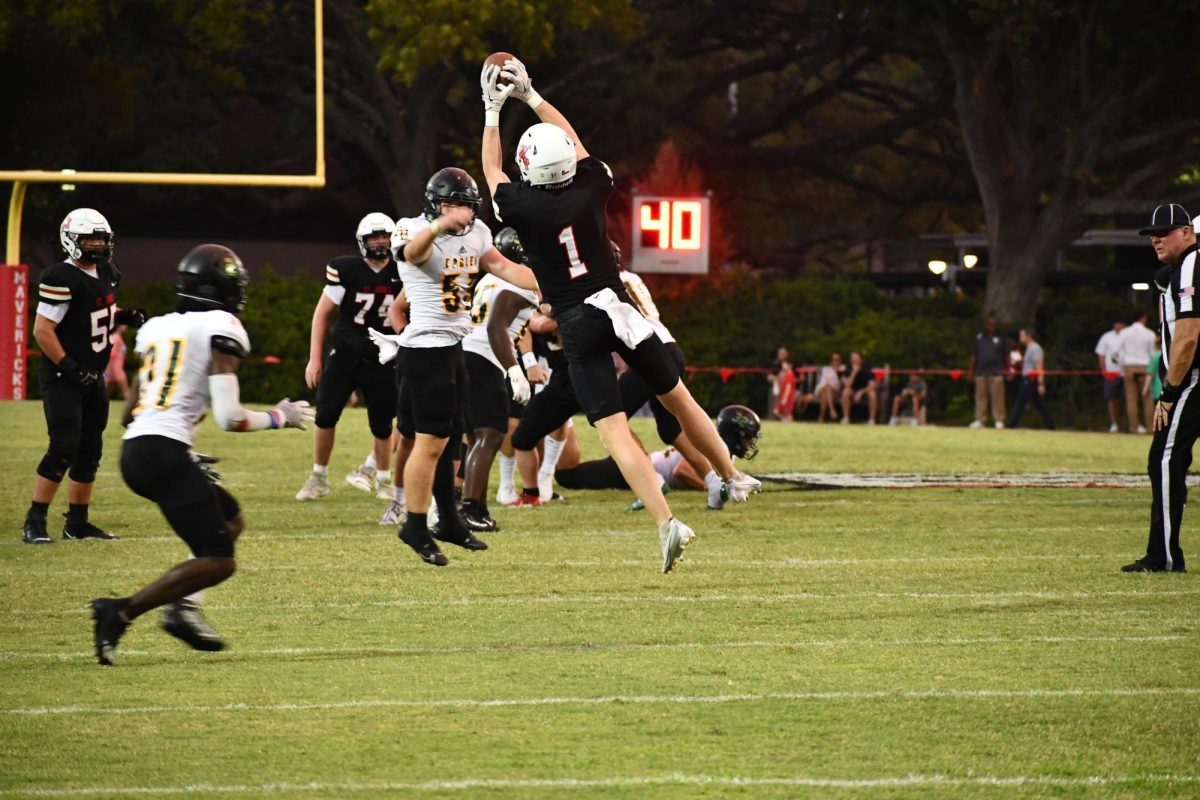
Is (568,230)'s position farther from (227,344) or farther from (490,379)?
(490,379)

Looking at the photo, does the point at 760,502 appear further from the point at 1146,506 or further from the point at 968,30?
the point at 968,30

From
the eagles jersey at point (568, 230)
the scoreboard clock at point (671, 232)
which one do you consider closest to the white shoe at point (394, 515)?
the eagles jersey at point (568, 230)

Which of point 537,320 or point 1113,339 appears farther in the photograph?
point 1113,339

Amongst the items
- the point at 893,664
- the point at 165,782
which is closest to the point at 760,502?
the point at 893,664

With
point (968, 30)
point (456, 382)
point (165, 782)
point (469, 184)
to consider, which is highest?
point (968, 30)

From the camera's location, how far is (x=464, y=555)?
9.98 m

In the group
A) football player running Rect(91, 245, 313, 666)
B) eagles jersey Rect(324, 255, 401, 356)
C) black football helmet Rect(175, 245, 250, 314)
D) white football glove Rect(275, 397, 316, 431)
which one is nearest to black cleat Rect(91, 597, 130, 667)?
football player running Rect(91, 245, 313, 666)

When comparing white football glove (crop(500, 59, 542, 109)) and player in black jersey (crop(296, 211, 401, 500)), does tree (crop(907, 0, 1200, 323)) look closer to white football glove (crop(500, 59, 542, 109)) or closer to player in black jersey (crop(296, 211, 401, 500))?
player in black jersey (crop(296, 211, 401, 500))

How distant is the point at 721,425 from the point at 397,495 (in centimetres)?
283

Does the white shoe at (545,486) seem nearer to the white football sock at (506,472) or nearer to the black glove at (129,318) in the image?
the white football sock at (506,472)

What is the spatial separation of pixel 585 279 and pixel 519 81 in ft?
3.77

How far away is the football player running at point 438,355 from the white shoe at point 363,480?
4349 mm

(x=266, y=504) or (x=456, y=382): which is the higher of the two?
(x=456, y=382)

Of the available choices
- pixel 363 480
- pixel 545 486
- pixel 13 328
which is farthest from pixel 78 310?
pixel 13 328
